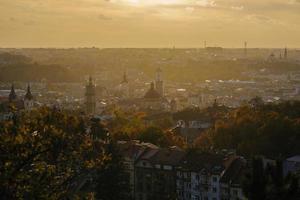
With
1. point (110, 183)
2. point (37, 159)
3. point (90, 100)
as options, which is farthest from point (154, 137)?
point (37, 159)

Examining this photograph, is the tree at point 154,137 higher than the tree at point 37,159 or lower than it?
lower

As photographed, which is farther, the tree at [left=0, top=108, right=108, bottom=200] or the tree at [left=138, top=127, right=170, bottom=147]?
the tree at [left=138, top=127, right=170, bottom=147]

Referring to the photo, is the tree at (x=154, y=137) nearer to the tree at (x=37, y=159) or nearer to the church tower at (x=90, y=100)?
the church tower at (x=90, y=100)

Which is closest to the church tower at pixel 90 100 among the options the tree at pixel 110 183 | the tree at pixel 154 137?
the tree at pixel 154 137

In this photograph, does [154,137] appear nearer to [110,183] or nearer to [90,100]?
[110,183]

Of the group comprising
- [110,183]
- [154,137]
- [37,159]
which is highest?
[37,159]

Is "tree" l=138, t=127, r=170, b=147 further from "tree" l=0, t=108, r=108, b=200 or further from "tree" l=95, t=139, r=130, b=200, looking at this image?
"tree" l=0, t=108, r=108, b=200

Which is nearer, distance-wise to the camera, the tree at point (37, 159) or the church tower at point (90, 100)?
the tree at point (37, 159)

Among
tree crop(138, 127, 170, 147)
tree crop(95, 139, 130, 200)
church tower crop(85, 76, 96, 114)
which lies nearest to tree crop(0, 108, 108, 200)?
tree crop(95, 139, 130, 200)

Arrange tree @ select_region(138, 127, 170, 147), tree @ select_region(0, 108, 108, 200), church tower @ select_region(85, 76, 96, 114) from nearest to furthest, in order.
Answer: tree @ select_region(0, 108, 108, 200), tree @ select_region(138, 127, 170, 147), church tower @ select_region(85, 76, 96, 114)

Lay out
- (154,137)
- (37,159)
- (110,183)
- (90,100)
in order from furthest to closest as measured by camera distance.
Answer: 1. (90,100)
2. (154,137)
3. (110,183)
4. (37,159)

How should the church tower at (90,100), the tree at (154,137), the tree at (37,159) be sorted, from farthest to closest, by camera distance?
the church tower at (90,100)
the tree at (154,137)
the tree at (37,159)

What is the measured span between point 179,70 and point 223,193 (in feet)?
528

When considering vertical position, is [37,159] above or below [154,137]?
above
